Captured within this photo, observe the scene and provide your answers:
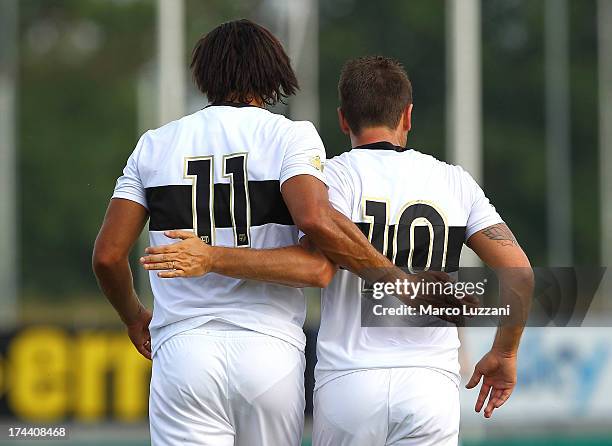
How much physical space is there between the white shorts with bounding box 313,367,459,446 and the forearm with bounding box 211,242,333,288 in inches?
14.0

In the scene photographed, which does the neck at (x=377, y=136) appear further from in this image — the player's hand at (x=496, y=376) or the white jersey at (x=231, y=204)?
the player's hand at (x=496, y=376)

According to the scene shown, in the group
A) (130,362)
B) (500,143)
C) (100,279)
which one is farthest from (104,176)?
(100,279)

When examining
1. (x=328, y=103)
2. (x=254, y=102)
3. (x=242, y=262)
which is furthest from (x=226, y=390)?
(x=328, y=103)

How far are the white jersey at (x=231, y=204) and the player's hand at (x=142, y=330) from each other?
0.35 meters

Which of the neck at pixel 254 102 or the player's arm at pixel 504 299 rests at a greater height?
the neck at pixel 254 102

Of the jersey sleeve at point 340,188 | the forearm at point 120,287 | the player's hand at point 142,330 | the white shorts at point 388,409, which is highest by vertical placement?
→ the jersey sleeve at point 340,188

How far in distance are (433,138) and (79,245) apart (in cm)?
850

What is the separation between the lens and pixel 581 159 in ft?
90.7

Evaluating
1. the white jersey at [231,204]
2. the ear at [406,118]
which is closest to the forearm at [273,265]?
the white jersey at [231,204]

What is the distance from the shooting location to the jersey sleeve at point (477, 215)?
12.5ft

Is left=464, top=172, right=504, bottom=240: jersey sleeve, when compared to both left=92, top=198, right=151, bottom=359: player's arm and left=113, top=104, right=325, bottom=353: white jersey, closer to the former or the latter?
left=113, top=104, right=325, bottom=353: white jersey

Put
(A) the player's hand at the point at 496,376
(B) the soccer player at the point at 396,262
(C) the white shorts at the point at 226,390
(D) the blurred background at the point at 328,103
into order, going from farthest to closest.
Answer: (D) the blurred background at the point at 328,103 < (A) the player's hand at the point at 496,376 < (B) the soccer player at the point at 396,262 < (C) the white shorts at the point at 226,390

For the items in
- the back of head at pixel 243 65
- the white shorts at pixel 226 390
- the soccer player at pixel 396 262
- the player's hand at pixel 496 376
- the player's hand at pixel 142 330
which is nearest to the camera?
the white shorts at pixel 226 390

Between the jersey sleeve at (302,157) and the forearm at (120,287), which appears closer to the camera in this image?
the jersey sleeve at (302,157)
